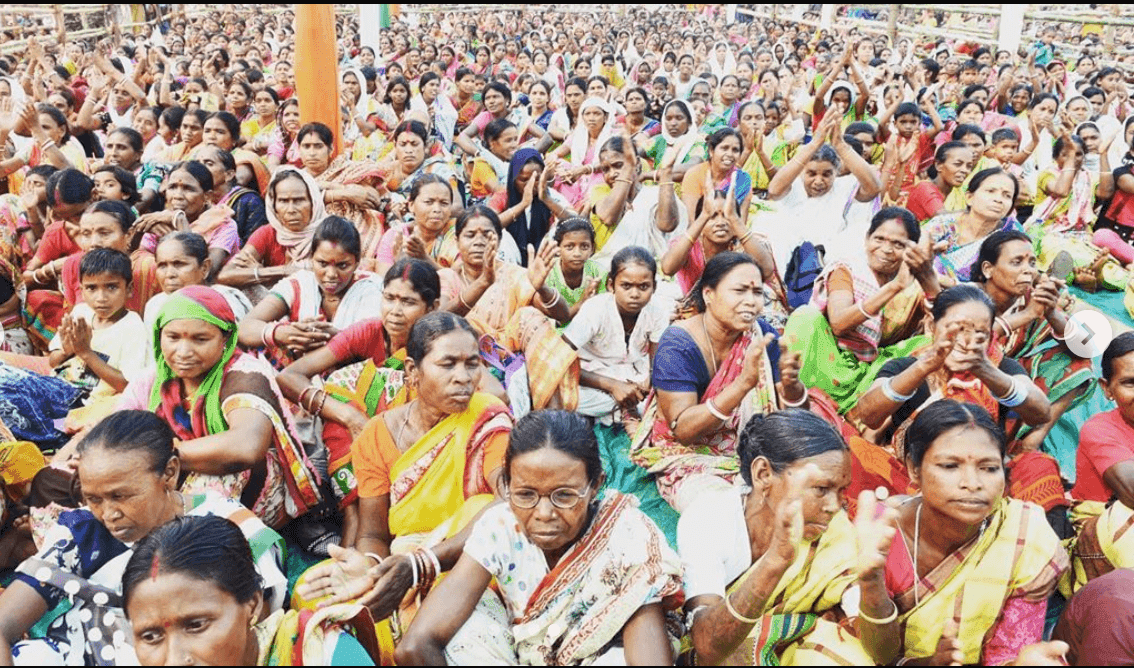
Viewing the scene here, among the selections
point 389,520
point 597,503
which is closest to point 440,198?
point 389,520

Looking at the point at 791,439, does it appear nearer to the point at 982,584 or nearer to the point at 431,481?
the point at 982,584

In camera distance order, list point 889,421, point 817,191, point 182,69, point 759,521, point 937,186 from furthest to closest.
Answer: point 182,69 → point 937,186 → point 817,191 → point 889,421 → point 759,521

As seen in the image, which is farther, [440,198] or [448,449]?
[440,198]

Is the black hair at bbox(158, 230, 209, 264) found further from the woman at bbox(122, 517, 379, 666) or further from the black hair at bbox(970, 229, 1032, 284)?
the black hair at bbox(970, 229, 1032, 284)

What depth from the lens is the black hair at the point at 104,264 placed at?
10.5ft

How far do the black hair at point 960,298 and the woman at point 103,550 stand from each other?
7.06 ft

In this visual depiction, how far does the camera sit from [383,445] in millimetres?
2504

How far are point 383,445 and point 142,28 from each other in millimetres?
18370

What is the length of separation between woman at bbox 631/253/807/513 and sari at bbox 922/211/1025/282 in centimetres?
140

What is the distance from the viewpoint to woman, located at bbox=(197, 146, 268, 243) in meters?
4.62

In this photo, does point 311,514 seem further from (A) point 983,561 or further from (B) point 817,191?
(B) point 817,191

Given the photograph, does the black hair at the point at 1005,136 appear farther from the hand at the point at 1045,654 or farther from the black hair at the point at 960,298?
the hand at the point at 1045,654

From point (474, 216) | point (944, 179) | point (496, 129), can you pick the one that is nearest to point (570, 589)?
point (474, 216)

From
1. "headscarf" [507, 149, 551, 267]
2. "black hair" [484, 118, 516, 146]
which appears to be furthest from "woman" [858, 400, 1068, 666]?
"black hair" [484, 118, 516, 146]
